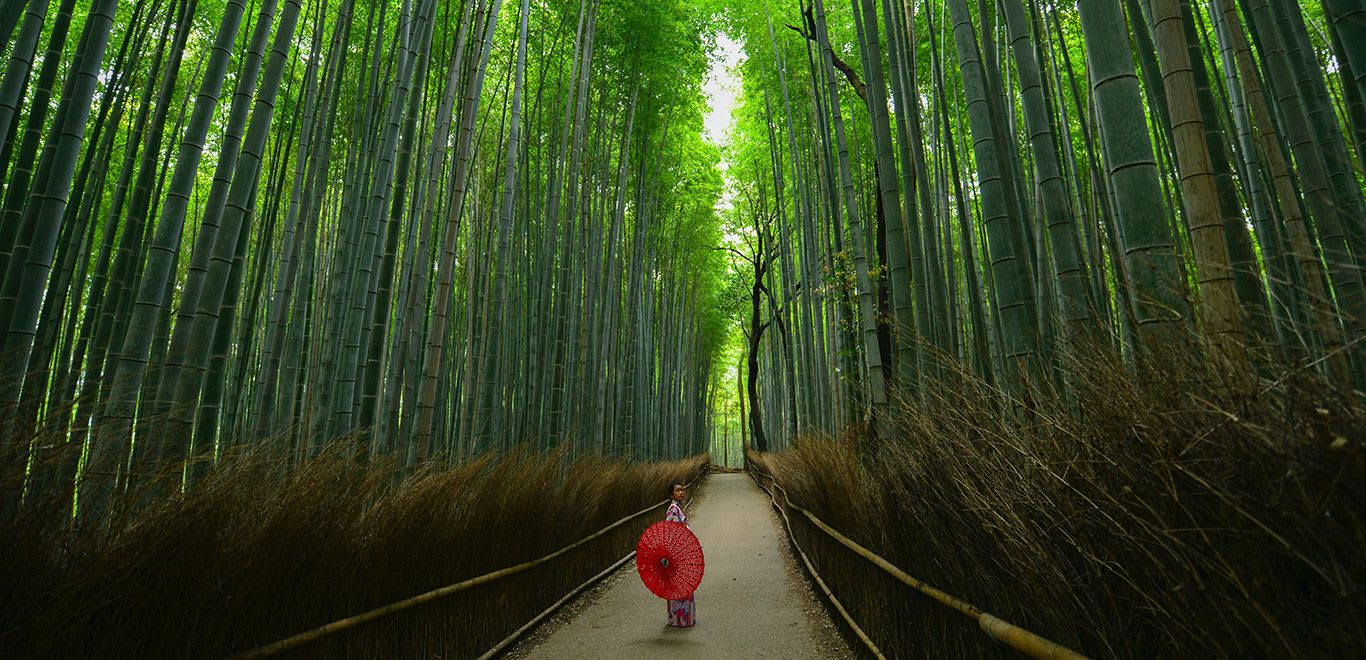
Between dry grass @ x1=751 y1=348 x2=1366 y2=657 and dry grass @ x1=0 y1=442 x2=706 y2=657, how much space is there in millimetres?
1599

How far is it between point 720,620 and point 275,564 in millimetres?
2661

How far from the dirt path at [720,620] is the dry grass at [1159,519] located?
1634mm

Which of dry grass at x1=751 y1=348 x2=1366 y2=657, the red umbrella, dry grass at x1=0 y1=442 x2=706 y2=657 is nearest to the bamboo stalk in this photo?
the red umbrella

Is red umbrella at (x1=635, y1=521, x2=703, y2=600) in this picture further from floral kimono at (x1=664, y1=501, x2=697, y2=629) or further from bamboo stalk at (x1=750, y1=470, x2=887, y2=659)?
bamboo stalk at (x1=750, y1=470, x2=887, y2=659)

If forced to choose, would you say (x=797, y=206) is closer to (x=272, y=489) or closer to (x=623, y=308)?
(x=623, y=308)

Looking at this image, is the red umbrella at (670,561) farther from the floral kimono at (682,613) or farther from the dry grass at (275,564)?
the dry grass at (275,564)

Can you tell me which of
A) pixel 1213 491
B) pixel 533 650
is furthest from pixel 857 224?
pixel 1213 491

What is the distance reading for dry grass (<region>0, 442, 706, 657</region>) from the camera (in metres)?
1.06

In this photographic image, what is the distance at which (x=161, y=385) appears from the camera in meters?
1.76

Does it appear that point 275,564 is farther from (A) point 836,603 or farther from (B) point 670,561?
(A) point 836,603

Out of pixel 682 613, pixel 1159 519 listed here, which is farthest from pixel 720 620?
pixel 1159 519

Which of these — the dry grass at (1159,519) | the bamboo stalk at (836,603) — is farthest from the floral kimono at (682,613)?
the dry grass at (1159,519)

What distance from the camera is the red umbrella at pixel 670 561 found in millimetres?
3484

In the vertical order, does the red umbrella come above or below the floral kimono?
above
